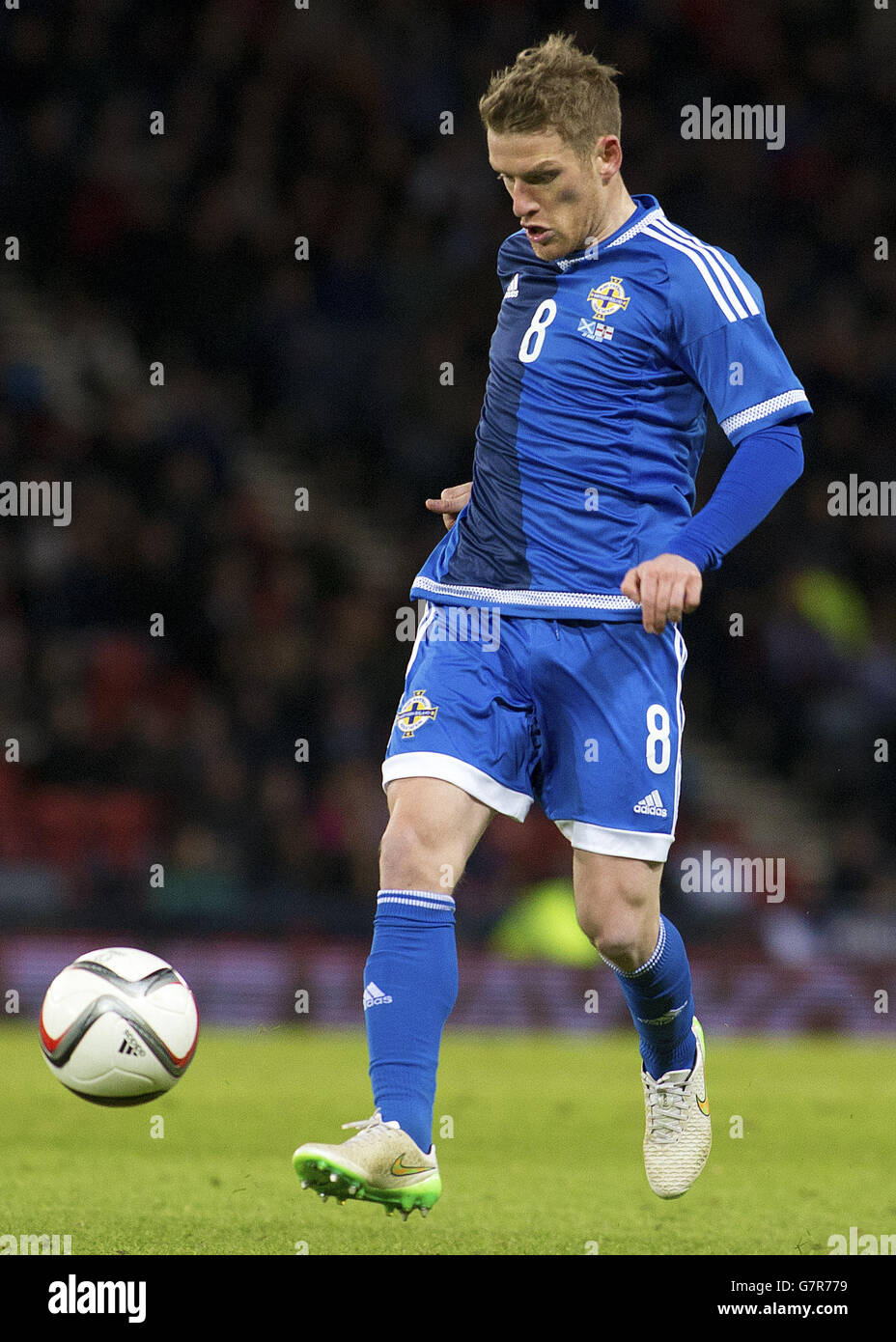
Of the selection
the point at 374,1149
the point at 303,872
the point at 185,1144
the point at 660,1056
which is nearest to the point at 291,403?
the point at 303,872

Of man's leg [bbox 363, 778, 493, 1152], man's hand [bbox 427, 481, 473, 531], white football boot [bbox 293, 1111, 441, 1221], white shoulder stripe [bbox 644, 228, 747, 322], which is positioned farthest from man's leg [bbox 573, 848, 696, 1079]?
white shoulder stripe [bbox 644, 228, 747, 322]

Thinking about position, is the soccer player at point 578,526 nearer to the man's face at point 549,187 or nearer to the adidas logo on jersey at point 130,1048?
the man's face at point 549,187

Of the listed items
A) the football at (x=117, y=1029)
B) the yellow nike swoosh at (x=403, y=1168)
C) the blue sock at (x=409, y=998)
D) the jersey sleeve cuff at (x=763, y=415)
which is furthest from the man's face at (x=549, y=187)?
the yellow nike swoosh at (x=403, y=1168)

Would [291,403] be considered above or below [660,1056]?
above

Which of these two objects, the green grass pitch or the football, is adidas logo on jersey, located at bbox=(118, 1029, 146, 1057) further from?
the green grass pitch

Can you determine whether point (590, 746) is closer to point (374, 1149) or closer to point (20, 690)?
point (374, 1149)

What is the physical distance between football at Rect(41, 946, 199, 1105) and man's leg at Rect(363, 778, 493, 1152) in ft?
2.04

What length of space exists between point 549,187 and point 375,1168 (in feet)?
7.02

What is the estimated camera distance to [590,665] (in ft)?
13.6

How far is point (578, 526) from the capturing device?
166 inches

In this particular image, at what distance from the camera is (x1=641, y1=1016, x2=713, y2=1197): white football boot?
4594 millimetres

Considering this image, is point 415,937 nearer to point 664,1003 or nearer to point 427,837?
point 427,837

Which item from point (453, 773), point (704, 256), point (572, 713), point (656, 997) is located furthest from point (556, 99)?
point (656, 997)

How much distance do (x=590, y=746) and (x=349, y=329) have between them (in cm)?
991
